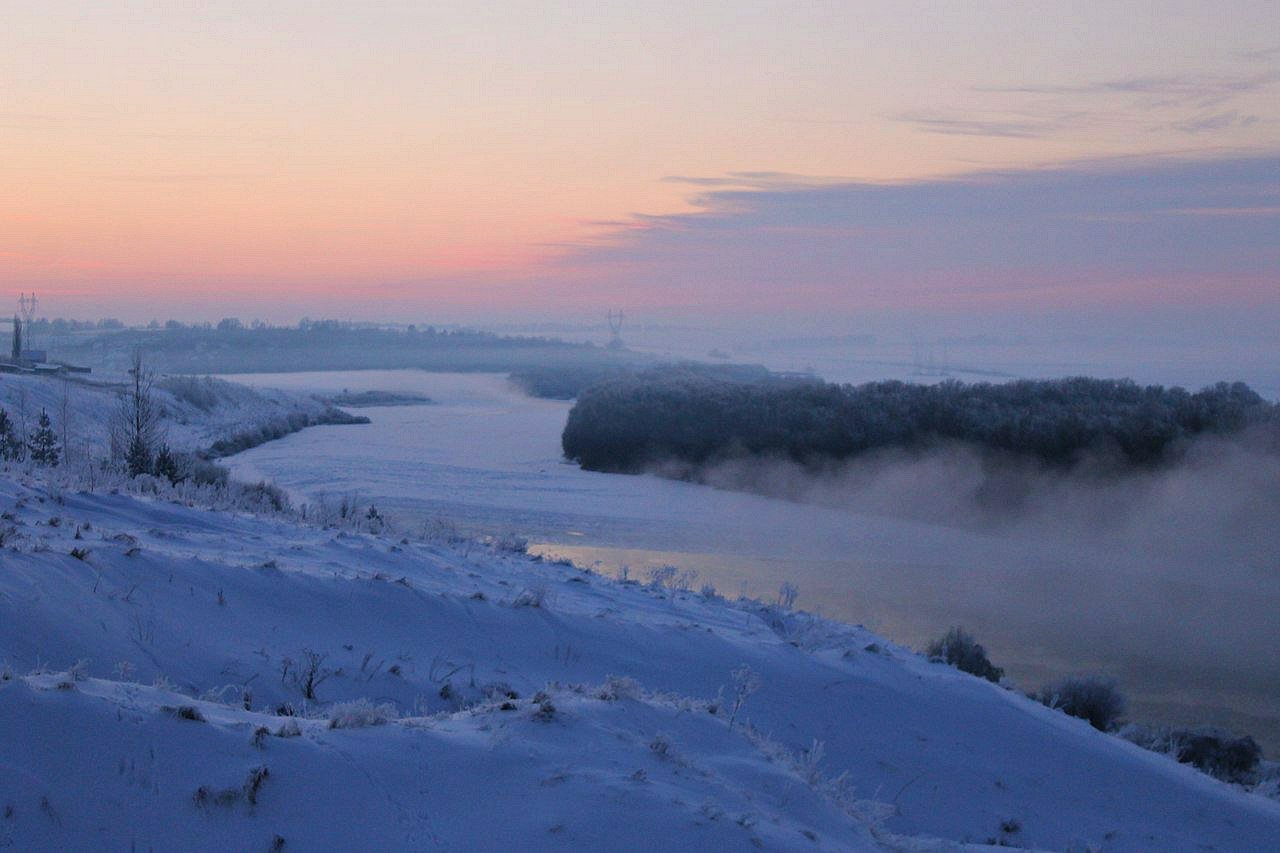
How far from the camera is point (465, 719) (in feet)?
15.0

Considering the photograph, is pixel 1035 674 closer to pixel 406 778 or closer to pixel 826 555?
pixel 826 555

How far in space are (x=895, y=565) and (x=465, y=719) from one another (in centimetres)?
1585

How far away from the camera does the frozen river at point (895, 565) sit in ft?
43.7

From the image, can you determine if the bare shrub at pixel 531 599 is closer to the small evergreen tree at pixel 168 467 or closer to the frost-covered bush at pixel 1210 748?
the frost-covered bush at pixel 1210 748

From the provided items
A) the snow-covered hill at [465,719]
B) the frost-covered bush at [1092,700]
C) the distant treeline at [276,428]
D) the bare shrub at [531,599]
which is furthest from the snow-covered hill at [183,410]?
the frost-covered bush at [1092,700]

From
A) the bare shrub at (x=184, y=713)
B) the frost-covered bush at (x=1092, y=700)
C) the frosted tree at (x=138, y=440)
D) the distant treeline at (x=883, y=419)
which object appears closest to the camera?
the bare shrub at (x=184, y=713)

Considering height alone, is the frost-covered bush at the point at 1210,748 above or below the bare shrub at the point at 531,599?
below

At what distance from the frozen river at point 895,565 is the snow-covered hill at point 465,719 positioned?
495 cm

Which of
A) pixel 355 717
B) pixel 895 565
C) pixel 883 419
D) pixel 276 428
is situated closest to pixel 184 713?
pixel 355 717

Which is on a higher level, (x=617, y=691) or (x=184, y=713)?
(x=184, y=713)

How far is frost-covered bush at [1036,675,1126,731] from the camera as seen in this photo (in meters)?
9.91

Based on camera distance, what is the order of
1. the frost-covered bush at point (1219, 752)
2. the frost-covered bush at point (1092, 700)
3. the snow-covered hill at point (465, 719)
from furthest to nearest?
the frost-covered bush at point (1092, 700) < the frost-covered bush at point (1219, 752) < the snow-covered hill at point (465, 719)

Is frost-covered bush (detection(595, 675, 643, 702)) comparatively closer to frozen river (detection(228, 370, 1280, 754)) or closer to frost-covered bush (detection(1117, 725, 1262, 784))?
frost-covered bush (detection(1117, 725, 1262, 784))

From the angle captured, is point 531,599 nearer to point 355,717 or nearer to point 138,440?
point 355,717
